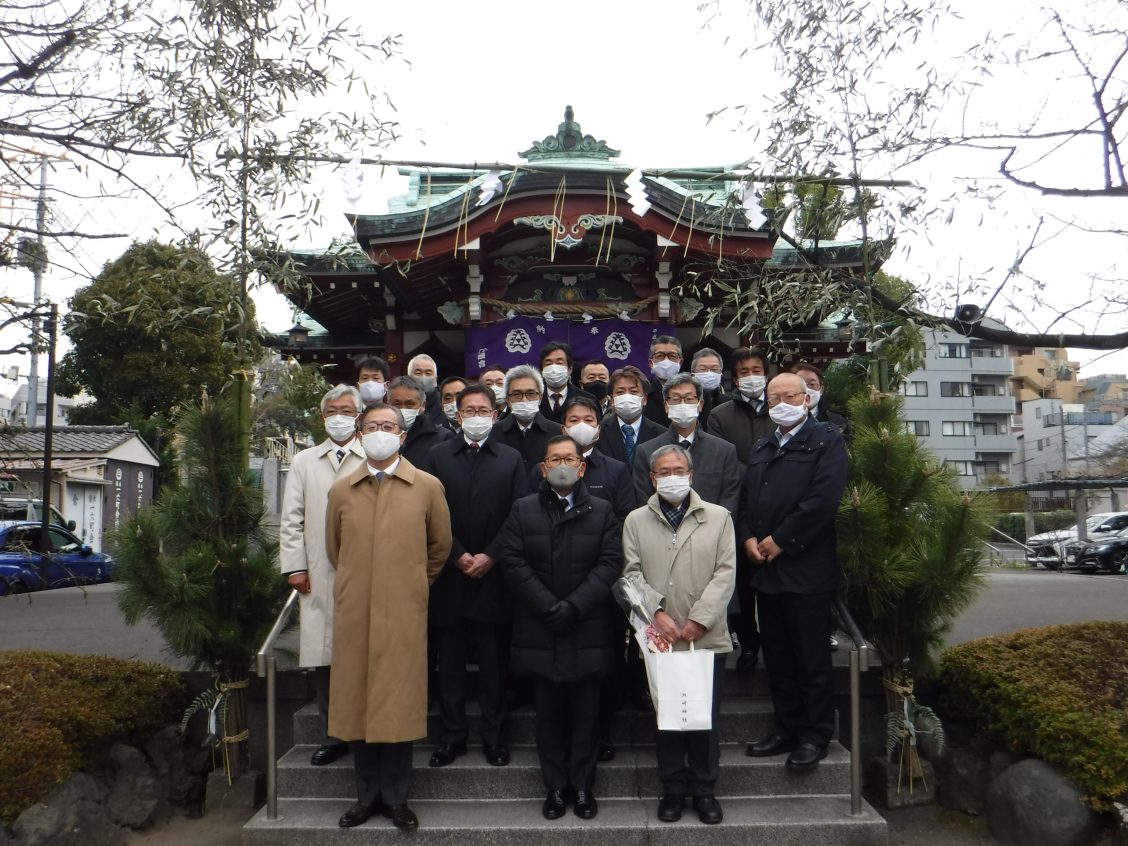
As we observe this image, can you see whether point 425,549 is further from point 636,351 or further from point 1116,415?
point 1116,415

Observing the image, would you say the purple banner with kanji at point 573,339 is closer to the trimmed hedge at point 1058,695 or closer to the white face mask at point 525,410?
the white face mask at point 525,410

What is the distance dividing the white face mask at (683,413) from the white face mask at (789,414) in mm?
484

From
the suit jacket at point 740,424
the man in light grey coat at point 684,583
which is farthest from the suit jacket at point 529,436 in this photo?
the suit jacket at point 740,424

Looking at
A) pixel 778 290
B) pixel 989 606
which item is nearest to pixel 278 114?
pixel 778 290

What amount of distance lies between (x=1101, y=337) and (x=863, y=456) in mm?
1443

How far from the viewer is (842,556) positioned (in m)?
5.21

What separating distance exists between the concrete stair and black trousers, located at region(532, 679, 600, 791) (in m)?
0.21

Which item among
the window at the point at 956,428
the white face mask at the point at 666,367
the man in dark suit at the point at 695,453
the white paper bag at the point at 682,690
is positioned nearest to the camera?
the white paper bag at the point at 682,690

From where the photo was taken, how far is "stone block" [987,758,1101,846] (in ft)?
14.6

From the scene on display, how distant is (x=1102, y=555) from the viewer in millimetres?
22172

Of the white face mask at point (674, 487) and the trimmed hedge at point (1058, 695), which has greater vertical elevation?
the white face mask at point (674, 487)

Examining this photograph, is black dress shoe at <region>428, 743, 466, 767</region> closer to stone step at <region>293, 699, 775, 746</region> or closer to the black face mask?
stone step at <region>293, 699, 775, 746</region>

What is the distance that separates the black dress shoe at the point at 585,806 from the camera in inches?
176

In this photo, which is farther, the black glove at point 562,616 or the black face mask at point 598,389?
the black face mask at point 598,389
